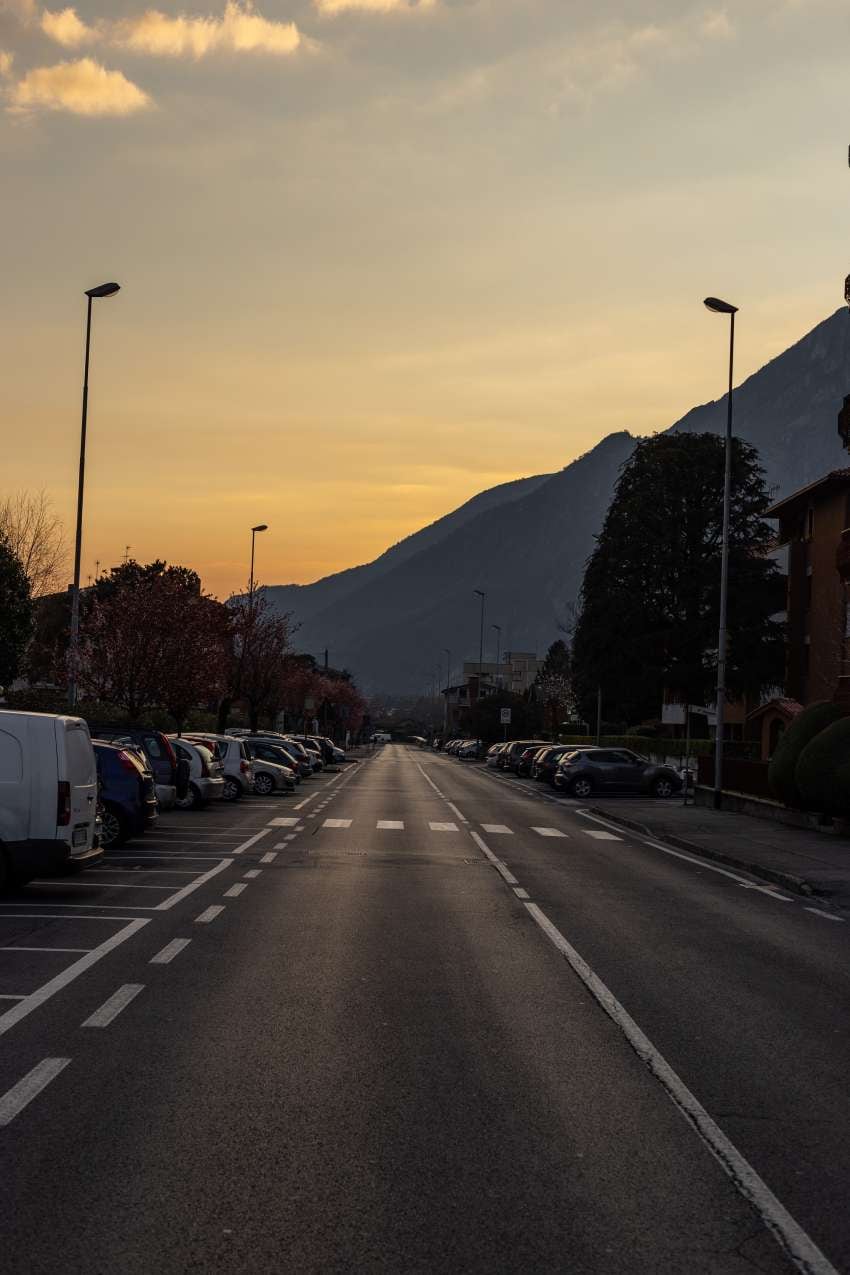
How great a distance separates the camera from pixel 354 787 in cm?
4941

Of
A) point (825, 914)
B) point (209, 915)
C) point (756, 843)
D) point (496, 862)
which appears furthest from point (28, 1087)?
point (756, 843)

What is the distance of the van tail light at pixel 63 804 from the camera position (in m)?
14.6

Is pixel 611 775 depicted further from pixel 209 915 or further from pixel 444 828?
pixel 209 915

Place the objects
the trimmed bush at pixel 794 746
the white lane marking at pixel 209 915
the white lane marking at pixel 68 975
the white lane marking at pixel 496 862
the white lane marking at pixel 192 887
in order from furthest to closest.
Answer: the trimmed bush at pixel 794 746 → the white lane marking at pixel 496 862 → the white lane marking at pixel 192 887 → the white lane marking at pixel 209 915 → the white lane marking at pixel 68 975

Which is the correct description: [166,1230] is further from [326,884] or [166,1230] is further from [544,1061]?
[326,884]

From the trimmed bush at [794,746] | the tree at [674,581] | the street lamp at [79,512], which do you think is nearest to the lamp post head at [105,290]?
the street lamp at [79,512]

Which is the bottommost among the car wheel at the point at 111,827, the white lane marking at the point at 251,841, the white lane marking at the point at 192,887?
the white lane marking at the point at 192,887

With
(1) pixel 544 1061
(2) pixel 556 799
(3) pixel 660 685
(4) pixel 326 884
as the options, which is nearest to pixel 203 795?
(4) pixel 326 884

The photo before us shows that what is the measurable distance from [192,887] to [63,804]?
7.91ft

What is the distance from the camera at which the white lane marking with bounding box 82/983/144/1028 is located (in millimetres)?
8773

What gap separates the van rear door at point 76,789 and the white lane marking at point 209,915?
1.60 metres

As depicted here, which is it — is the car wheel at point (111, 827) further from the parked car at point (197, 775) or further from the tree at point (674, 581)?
the tree at point (674, 581)

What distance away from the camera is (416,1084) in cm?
745

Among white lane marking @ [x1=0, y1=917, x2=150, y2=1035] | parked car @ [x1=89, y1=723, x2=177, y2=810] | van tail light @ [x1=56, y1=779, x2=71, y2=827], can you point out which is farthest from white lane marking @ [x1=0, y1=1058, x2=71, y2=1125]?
parked car @ [x1=89, y1=723, x2=177, y2=810]
